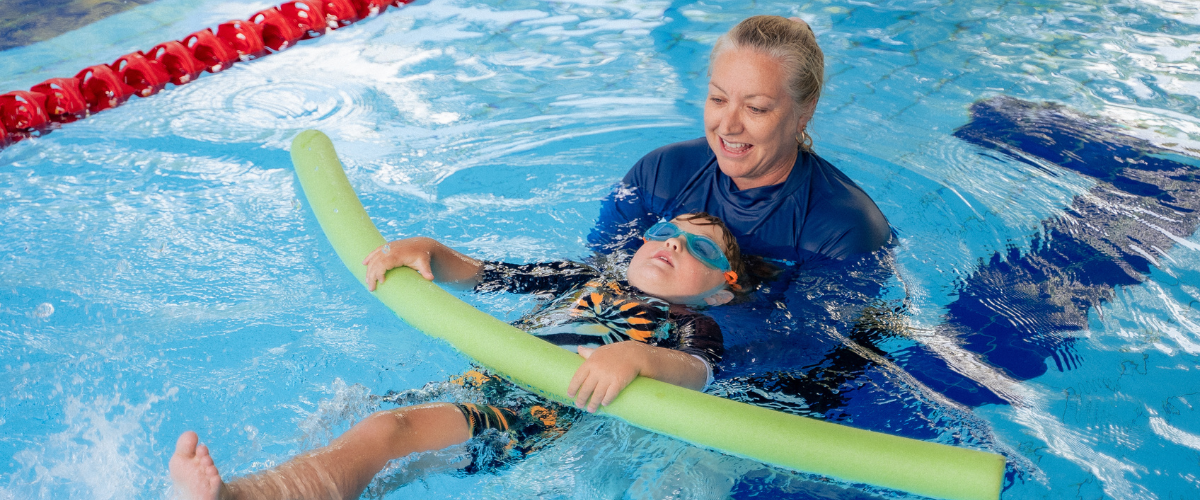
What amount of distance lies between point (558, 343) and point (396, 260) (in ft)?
1.64

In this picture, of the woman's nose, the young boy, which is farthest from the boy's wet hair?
the woman's nose

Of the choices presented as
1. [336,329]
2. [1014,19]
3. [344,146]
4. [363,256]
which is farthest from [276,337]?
[1014,19]

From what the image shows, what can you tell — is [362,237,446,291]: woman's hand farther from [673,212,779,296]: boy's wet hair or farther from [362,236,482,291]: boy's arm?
[673,212,779,296]: boy's wet hair

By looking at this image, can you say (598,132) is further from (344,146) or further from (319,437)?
(319,437)

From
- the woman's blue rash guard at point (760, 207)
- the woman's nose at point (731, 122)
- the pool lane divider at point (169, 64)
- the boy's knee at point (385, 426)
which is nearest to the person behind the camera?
the boy's knee at point (385, 426)

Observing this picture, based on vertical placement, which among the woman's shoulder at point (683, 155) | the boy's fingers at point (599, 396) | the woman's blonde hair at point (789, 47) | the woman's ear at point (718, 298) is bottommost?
the woman's ear at point (718, 298)

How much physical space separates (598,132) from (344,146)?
130 cm

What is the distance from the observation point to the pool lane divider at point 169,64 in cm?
440

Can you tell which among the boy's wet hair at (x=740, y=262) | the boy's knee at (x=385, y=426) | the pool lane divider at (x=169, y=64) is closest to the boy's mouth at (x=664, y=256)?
the boy's wet hair at (x=740, y=262)

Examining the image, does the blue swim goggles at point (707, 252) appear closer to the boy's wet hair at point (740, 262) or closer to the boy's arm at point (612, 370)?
the boy's wet hair at point (740, 262)

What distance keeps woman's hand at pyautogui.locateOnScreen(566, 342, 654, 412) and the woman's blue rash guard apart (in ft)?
2.84

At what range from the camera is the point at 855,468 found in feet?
5.42

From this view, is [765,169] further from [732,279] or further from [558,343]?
[558,343]

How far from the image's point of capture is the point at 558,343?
2215mm
